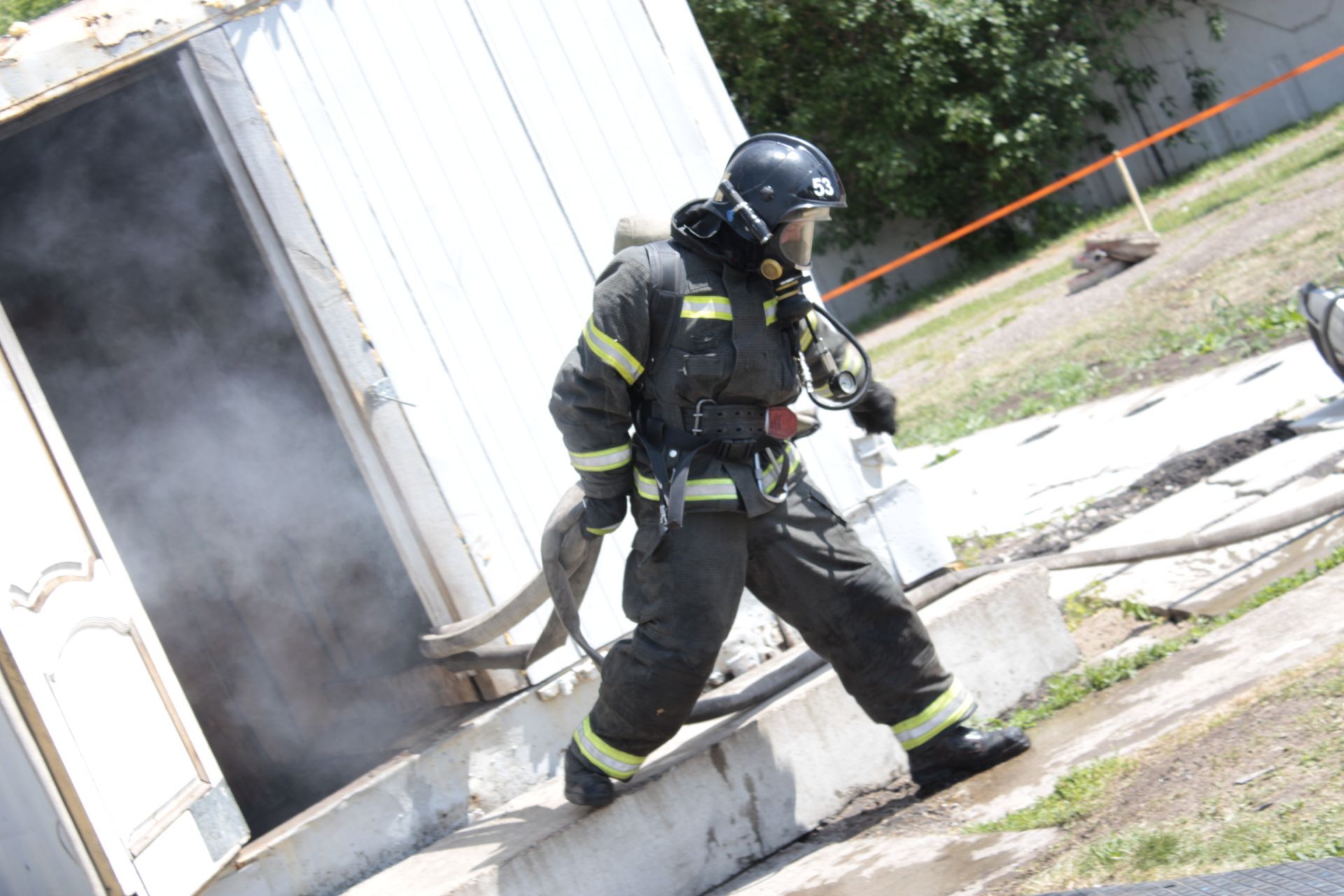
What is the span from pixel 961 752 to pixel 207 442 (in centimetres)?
359

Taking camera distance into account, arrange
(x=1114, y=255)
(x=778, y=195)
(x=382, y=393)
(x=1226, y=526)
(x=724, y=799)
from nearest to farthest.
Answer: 1. (x=778, y=195)
2. (x=724, y=799)
3. (x=382, y=393)
4. (x=1226, y=526)
5. (x=1114, y=255)

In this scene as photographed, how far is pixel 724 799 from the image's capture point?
3869mm

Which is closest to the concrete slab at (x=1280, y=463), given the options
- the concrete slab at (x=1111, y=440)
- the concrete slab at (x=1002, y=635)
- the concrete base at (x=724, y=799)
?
the concrete slab at (x=1111, y=440)

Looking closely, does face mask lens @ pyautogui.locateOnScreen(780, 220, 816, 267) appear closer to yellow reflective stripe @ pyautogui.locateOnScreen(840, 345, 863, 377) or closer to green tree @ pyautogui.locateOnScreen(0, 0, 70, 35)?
yellow reflective stripe @ pyautogui.locateOnScreen(840, 345, 863, 377)

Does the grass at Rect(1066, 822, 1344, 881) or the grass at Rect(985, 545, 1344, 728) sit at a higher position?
the grass at Rect(1066, 822, 1344, 881)

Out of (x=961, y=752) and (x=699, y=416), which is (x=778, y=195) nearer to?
(x=699, y=416)

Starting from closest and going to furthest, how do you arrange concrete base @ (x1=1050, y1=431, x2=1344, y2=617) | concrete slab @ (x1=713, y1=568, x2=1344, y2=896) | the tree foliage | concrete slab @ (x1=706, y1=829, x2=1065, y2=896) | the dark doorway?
1. concrete slab @ (x1=706, y1=829, x2=1065, y2=896)
2. concrete slab @ (x1=713, y1=568, x2=1344, y2=896)
3. concrete base @ (x1=1050, y1=431, x2=1344, y2=617)
4. the dark doorway
5. the tree foliage

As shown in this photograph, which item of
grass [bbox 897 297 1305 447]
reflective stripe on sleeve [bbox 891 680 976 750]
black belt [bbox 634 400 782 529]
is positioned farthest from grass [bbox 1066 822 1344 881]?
grass [bbox 897 297 1305 447]

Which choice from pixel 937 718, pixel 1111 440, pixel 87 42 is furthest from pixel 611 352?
pixel 1111 440

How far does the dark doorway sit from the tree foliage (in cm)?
1226

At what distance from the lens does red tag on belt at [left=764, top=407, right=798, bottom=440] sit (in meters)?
3.55

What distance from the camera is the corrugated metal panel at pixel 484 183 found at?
4.11m

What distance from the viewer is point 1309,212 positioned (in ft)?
31.6

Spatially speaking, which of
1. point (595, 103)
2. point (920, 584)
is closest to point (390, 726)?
point (920, 584)
